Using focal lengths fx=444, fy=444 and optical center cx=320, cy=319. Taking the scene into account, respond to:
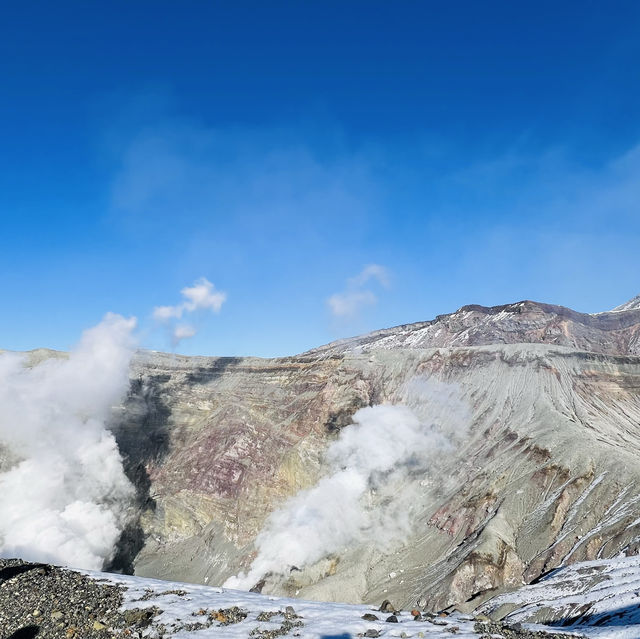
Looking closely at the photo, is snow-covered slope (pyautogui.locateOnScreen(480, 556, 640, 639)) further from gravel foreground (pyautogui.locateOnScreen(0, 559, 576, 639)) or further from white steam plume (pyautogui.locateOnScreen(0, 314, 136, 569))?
white steam plume (pyautogui.locateOnScreen(0, 314, 136, 569))

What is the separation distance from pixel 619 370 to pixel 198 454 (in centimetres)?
5886

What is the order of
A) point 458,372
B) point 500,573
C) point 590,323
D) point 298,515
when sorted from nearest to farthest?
point 500,573 < point 298,515 < point 458,372 < point 590,323

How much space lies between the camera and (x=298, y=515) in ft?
161

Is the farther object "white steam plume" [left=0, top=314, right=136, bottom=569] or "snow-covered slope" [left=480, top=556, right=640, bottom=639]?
"white steam plume" [left=0, top=314, right=136, bottom=569]

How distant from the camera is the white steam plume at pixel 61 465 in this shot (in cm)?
5344

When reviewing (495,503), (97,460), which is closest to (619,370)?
(495,503)

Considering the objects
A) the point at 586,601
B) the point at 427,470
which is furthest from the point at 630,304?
the point at 586,601

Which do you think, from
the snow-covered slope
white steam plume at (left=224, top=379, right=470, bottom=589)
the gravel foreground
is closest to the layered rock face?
white steam plume at (left=224, top=379, right=470, bottom=589)

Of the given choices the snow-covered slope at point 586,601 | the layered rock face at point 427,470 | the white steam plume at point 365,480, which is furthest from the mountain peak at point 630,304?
the snow-covered slope at point 586,601

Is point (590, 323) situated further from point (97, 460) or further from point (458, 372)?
point (97, 460)

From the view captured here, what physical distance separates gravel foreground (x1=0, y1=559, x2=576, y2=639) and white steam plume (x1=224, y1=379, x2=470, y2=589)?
102 feet

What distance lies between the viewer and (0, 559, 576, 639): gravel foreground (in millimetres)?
11594

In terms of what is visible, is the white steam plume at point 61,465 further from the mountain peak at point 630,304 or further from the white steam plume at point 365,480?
the mountain peak at point 630,304

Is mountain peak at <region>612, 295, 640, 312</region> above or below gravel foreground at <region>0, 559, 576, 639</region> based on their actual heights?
above
